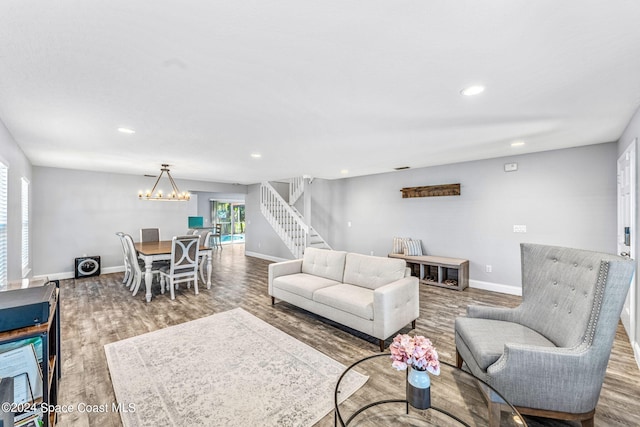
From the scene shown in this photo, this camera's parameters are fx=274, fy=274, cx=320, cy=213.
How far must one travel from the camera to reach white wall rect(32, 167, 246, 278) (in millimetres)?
5609

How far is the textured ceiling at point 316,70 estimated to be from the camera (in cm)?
132

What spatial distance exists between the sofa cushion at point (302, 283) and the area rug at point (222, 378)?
0.57 meters

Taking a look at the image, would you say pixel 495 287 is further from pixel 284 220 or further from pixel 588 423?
pixel 284 220

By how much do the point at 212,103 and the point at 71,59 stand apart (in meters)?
0.92

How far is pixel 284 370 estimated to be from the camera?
7.96 feet

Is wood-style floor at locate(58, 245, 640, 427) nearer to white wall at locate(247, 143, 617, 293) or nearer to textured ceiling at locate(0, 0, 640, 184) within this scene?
white wall at locate(247, 143, 617, 293)

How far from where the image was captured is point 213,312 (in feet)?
12.6

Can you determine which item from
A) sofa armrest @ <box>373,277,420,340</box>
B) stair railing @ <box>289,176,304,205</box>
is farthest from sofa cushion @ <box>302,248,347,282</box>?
stair railing @ <box>289,176,304,205</box>

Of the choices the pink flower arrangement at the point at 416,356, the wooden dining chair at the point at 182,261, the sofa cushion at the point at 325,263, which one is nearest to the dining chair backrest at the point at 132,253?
the wooden dining chair at the point at 182,261

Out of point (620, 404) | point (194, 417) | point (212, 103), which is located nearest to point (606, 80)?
point (620, 404)

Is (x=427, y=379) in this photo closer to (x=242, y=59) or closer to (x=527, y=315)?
(x=527, y=315)

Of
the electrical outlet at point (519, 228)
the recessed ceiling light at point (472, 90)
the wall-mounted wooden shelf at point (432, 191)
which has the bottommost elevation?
the electrical outlet at point (519, 228)

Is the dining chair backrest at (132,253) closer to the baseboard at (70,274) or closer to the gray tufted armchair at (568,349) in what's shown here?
the baseboard at (70,274)

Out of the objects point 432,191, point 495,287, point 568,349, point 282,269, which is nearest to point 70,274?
point 282,269
